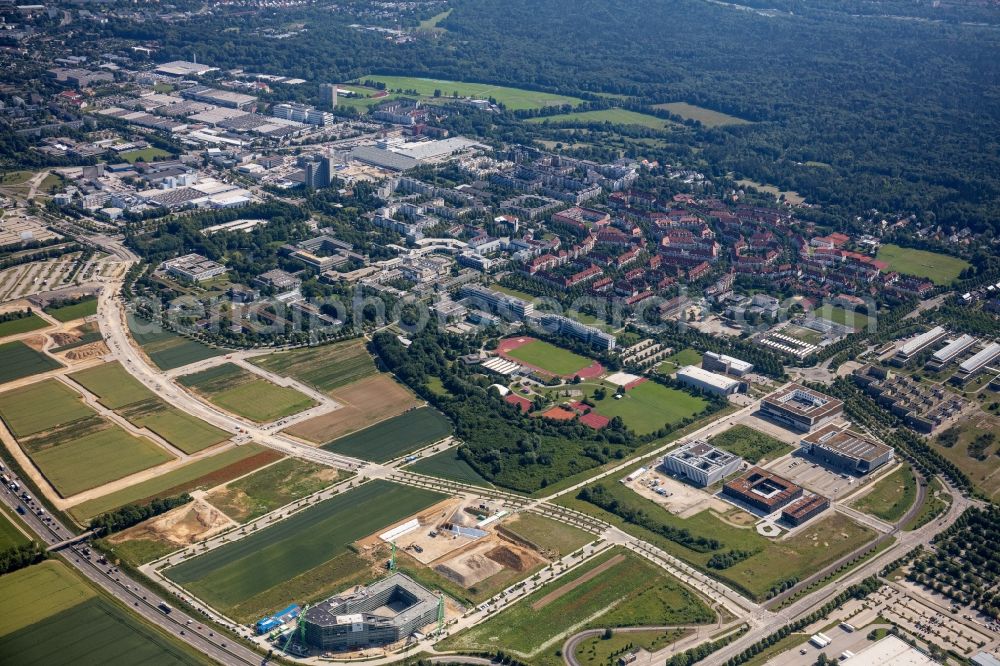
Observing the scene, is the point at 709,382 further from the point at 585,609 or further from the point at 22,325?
the point at 22,325

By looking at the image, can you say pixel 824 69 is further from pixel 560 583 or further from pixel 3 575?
pixel 3 575

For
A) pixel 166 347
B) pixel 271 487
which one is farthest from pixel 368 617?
pixel 166 347

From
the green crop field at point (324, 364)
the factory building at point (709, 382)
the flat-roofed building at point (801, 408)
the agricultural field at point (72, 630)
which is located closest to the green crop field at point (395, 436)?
the green crop field at point (324, 364)

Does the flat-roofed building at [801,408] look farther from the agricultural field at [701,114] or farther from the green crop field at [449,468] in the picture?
the agricultural field at [701,114]

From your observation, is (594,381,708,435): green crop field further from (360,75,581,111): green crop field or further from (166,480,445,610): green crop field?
(360,75,581,111): green crop field

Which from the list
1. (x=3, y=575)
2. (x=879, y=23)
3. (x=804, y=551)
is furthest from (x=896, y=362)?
(x=879, y=23)

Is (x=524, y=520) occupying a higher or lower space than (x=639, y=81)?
lower
